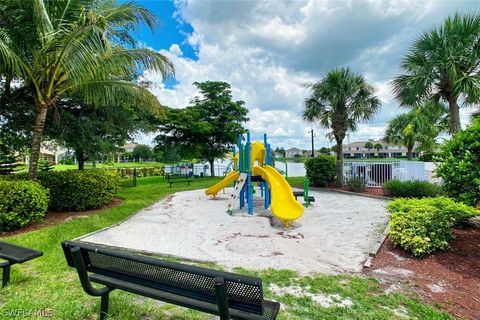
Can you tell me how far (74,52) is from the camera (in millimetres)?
6039

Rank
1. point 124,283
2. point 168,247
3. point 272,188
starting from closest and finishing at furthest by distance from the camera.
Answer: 1. point 124,283
2. point 168,247
3. point 272,188

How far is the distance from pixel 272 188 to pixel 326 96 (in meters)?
8.20

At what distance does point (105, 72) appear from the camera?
23.2 feet

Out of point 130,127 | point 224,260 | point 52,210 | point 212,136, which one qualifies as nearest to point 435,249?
point 224,260

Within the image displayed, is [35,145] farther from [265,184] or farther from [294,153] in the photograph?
[294,153]

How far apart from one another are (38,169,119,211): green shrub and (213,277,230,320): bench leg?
7947 mm

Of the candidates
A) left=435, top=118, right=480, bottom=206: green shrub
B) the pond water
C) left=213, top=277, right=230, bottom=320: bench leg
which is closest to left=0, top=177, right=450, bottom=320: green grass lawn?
left=213, top=277, right=230, bottom=320: bench leg

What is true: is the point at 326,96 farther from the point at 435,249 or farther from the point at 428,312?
the point at 428,312

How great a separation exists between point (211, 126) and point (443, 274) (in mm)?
17562

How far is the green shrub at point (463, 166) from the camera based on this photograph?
184 inches

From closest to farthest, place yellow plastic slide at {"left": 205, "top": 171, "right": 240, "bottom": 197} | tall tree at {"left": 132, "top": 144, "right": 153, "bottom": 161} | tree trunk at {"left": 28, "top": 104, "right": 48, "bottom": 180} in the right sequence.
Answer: tree trunk at {"left": 28, "top": 104, "right": 48, "bottom": 180}
yellow plastic slide at {"left": 205, "top": 171, "right": 240, "bottom": 197}
tall tree at {"left": 132, "top": 144, "right": 153, "bottom": 161}

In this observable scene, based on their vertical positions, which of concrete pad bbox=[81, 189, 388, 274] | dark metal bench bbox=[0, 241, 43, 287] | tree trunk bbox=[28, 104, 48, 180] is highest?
tree trunk bbox=[28, 104, 48, 180]

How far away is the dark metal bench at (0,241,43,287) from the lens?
300 centimetres

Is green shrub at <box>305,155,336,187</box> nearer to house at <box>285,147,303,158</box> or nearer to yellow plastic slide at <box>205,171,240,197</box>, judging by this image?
yellow plastic slide at <box>205,171,240,197</box>
